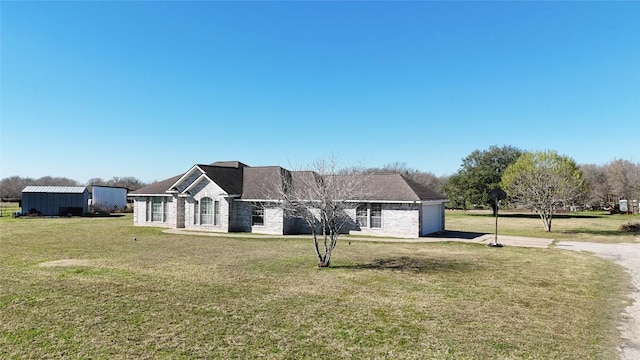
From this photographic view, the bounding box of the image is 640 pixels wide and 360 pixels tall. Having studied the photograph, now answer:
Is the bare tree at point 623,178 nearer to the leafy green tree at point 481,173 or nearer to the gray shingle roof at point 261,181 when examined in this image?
the leafy green tree at point 481,173

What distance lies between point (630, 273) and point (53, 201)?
51.1 metres

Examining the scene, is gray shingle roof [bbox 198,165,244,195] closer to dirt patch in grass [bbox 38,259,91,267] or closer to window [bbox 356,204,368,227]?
window [bbox 356,204,368,227]

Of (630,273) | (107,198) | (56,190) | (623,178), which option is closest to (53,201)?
(56,190)

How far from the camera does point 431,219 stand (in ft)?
91.7

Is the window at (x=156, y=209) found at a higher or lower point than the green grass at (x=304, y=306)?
higher

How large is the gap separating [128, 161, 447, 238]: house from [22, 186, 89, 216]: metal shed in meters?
19.9

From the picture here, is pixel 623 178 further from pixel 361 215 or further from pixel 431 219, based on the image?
pixel 361 215

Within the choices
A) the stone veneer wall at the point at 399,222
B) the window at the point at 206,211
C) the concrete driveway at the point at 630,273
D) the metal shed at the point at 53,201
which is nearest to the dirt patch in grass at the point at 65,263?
the window at the point at 206,211

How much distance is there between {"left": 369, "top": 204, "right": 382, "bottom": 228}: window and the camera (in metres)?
26.7

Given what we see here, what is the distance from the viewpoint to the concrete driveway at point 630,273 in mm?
6992

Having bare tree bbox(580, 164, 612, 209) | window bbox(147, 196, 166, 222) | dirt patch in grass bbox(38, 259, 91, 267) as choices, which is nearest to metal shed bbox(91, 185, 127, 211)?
window bbox(147, 196, 166, 222)

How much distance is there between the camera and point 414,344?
6.94m

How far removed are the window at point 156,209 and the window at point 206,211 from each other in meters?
5.55

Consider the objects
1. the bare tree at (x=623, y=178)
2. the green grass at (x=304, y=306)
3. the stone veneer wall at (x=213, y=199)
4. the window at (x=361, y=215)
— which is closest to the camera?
the green grass at (x=304, y=306)
